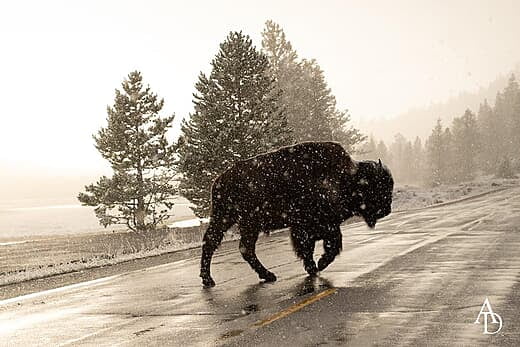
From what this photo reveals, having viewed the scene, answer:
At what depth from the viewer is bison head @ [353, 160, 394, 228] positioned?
10289 millimetres

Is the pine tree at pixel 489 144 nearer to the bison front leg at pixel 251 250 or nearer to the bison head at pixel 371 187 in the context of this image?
the bison head at pixel 371 187

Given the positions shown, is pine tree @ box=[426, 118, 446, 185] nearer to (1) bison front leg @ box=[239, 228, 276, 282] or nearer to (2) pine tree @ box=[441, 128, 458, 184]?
(2) pine tree @ box=[441, 128, 458, 184]

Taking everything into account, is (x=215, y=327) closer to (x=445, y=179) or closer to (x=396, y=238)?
(x=396, y=238)

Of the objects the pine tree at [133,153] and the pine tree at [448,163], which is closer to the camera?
the pine tree at [133,153]

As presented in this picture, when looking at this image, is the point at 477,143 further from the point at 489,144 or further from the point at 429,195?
the point at 429,195

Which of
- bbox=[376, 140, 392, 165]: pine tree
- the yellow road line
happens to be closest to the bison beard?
the yellow road line

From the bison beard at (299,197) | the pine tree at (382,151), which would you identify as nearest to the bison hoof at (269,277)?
the bison beard at (299,197)

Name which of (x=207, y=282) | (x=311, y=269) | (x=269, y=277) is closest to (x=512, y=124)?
(x=311, y=269)

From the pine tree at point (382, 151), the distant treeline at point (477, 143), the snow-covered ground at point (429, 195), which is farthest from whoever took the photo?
the pine tree at point (382, 151)

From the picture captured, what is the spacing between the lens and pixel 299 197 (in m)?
9.85

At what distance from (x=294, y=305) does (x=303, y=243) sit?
239 centimetres

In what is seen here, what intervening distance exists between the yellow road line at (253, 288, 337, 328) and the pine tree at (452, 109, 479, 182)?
110 metres

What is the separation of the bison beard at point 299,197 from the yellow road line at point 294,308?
55.5 inches

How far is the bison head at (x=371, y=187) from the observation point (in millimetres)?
10289
